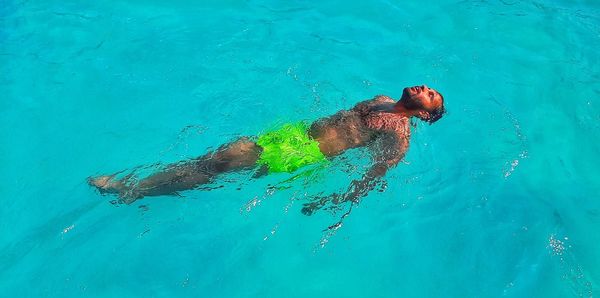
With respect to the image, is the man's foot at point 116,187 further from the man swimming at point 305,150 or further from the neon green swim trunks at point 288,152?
the neon green swim trunks at point 288,152

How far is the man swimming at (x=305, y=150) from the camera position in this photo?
4676 millimetres

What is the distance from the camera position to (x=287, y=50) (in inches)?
269

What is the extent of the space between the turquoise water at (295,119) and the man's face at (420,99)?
75 centimetres

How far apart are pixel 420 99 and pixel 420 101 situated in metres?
0.02

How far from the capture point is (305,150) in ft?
15.4

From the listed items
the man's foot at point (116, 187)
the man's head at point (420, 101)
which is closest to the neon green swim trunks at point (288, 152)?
the man's head at point (420, 101)

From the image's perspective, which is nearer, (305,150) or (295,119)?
(305,150)

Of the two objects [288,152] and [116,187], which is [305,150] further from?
[116,187]

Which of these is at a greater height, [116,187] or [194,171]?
[194,171]

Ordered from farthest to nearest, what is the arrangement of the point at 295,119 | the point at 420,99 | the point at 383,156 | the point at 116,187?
1. the point at 295,119
2. the point at 116,187
3. the point at 383,156
4. the point at 420,99

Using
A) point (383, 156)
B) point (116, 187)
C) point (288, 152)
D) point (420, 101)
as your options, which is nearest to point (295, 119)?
point (288, 152)

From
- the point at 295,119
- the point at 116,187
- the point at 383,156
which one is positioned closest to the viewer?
A: the point at 383,156

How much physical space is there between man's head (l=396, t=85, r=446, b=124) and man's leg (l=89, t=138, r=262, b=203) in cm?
132

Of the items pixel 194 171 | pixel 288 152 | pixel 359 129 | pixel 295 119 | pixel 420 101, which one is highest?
pixel 420 101
